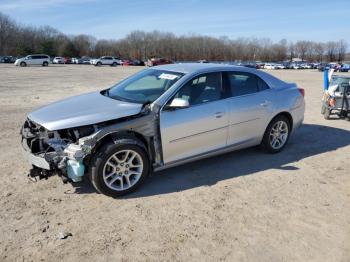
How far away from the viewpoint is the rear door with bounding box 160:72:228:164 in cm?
500

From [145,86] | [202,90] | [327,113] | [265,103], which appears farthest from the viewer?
[327,113]

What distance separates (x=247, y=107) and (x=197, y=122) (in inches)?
44.1

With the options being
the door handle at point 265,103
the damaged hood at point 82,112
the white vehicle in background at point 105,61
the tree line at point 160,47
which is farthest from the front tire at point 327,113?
the tree line at point 160,47

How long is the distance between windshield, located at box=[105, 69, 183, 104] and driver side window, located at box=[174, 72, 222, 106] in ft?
0.73

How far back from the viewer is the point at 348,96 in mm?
9977

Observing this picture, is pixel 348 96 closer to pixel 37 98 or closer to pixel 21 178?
pixel 21 178

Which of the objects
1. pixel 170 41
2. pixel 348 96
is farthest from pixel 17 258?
pixel 170 41

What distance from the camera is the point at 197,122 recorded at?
5.23 m

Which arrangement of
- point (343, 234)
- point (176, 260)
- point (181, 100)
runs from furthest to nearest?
point (181, 100) → point (343, 234) → point (176, 260)

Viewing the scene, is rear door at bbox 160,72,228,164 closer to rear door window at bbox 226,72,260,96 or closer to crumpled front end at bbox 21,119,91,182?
rear door window at bbox 226,72,260,96

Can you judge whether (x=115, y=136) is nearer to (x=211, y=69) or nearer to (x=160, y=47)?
(x=211, y=69)

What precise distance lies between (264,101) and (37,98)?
10.6 metres

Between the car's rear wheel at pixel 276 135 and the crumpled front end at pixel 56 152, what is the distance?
3228mm

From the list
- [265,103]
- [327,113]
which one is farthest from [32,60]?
[265,103]
